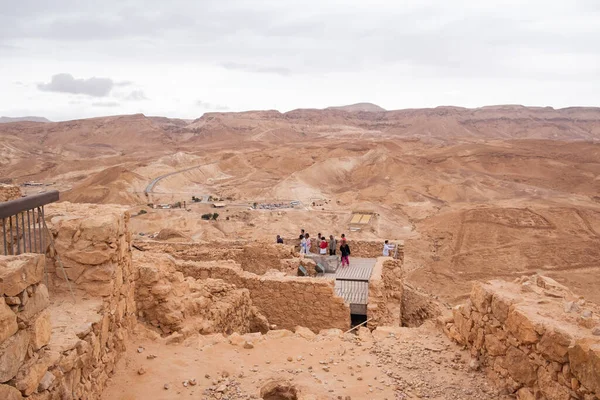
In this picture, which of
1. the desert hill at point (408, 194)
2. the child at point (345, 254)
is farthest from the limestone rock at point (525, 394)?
the desert hill at point (408, 194)

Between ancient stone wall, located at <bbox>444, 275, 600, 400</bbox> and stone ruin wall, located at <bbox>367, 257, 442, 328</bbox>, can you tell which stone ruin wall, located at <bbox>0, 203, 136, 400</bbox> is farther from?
stone ruin wall, located at <bbox>367, 257, 442, 328</bbox>

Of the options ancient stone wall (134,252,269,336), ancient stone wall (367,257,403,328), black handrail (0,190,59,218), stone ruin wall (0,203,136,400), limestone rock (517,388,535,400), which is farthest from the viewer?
ancient stone wall (367,257,403,328)

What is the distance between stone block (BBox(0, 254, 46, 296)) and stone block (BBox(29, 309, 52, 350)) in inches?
10.8

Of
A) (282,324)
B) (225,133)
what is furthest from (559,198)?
(225,133)

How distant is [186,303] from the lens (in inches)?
271

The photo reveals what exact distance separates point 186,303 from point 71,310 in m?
2.58

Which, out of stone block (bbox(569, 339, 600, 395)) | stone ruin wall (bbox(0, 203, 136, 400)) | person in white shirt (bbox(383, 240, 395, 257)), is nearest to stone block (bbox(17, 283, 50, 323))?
stone ruin wall (bbox(0, 203, 136, 400))

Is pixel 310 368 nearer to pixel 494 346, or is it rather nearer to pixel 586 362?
pixel 494 346

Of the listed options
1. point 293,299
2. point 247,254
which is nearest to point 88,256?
point 293,299

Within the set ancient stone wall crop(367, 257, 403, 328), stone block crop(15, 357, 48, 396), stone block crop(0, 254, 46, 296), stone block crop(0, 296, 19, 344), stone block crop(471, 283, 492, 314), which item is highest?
stone block crop(0, 254, 46, 296)

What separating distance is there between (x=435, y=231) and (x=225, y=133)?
63259mm

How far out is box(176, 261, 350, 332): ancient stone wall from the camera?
855 centimetres

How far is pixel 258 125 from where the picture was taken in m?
88.2

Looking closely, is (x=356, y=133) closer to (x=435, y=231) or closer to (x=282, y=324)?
(x=435, y=231)
